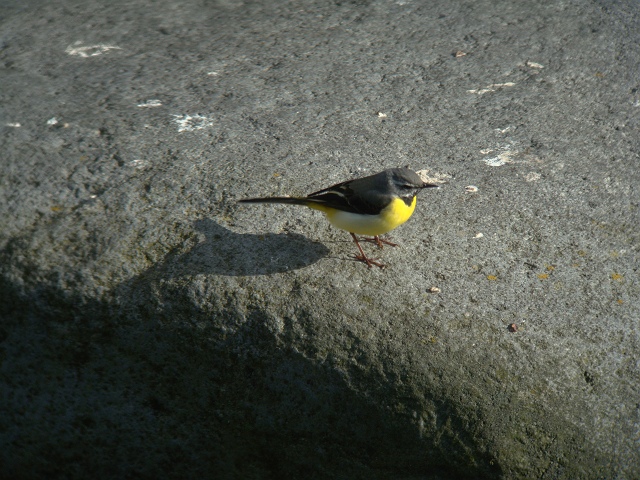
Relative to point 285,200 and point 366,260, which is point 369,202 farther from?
point 285,200

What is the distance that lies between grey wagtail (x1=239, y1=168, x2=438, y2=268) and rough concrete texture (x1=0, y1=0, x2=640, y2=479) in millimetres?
239

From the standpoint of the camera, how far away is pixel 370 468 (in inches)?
136

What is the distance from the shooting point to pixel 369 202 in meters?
3.90

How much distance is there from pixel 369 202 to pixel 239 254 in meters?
0.88

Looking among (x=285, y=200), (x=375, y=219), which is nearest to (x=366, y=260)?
(x=375, y=219)

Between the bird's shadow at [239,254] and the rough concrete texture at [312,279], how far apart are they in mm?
17

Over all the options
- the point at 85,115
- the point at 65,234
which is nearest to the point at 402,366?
the point at 65,234

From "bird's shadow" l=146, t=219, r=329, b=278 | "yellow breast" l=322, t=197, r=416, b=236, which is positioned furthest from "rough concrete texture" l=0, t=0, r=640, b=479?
"yellow breast" l=322, t=197, r=416, b=236

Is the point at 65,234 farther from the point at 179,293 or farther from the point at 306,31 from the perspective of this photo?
the point at 306,31

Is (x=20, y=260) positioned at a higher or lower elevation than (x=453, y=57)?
higher

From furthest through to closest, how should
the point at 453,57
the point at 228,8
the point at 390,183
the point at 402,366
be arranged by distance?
the point at 228,8, the point at 453,57, the point at 390,183, the point at 402,366

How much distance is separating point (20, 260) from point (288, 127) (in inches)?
91.5

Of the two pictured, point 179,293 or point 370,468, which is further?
point 179,293

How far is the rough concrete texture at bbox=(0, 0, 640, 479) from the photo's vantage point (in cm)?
339
